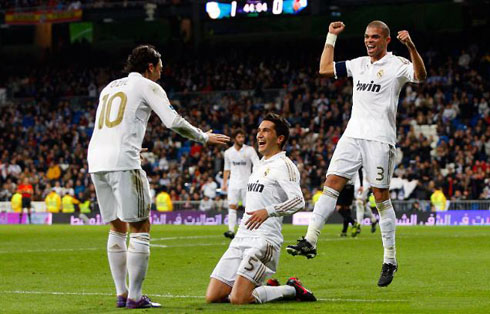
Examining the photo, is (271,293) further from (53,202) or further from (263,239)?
(53,202)

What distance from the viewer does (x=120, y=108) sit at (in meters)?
9.00

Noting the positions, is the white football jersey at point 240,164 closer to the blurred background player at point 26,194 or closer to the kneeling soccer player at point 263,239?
the kneeling soccer player at point 263,239

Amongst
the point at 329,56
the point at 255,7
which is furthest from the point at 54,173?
the point at 329,56

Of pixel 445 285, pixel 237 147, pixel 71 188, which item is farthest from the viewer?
pixel 71 188

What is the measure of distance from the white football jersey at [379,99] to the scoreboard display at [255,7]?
28266 mm

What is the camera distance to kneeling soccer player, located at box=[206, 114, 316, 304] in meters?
9.24

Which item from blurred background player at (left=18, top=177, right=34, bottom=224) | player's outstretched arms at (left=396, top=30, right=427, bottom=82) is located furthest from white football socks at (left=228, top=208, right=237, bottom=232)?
blurred background player at (left=18, top=177, right=34, bottom=224)

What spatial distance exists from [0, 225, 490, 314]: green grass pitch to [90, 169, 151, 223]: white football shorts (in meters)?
0.86

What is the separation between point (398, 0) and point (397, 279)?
99.8ft

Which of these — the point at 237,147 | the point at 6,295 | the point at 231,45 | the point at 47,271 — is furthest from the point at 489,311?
the point at 231,45

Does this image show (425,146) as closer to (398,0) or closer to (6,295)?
(398,0)

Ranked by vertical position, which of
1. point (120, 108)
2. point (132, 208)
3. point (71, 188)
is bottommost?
point (71, 188)

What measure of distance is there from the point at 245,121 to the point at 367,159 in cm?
3109

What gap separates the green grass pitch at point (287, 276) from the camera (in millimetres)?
9164
